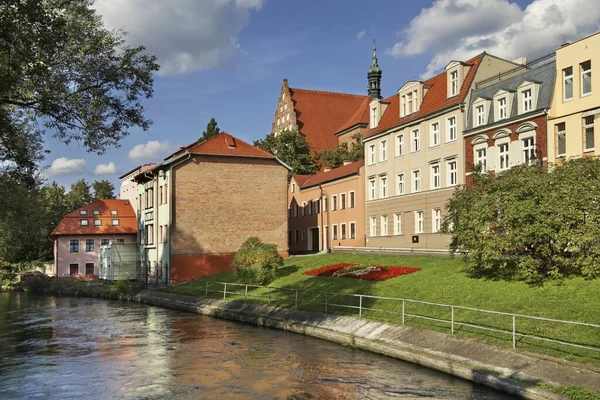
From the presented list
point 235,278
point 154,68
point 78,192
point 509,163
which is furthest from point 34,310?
point 78,192

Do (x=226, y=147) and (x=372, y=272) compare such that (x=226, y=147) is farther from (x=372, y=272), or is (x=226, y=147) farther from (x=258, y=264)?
(x=372, y=272)

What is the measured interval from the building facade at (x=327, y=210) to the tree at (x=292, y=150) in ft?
14.0

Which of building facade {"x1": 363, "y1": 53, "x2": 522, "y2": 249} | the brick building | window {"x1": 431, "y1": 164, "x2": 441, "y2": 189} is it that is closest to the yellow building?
building facade {"x1": 363, "y1": 53, "x2": 522, "y2": 249}

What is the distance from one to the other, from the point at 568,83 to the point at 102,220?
54.2 metres

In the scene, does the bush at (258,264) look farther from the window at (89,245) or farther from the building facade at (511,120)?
the window at (89,245)

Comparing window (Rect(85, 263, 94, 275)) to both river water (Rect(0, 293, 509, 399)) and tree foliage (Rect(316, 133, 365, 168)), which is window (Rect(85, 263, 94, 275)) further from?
river water (Rect(0, 293, 509, 399))

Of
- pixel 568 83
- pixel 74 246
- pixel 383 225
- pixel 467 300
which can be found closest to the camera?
pixel 467 300

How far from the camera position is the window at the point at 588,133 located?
100ft

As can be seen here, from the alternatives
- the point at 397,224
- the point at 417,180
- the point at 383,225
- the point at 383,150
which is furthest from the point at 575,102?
the point at 383,225

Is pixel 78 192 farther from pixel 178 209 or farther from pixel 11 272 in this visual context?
pixel 178 209

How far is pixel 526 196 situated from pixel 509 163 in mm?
13908

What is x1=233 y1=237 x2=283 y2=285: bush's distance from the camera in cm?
3541

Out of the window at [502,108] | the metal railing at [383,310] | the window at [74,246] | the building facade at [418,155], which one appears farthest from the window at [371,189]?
the window at [74,246]

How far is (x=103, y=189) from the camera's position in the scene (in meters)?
108
